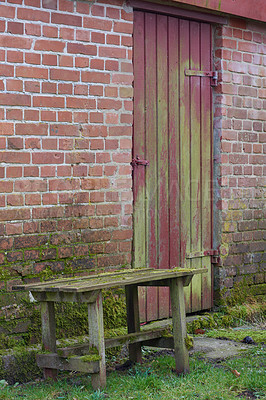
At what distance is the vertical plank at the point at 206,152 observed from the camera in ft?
21.6

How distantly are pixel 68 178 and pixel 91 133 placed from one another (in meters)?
0.44

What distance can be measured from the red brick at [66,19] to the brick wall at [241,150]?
1.85 metres

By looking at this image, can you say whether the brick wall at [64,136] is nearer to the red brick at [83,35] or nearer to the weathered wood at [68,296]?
the red brick at [83,35]

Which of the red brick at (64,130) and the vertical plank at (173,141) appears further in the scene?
the vertical plank at (173,141)

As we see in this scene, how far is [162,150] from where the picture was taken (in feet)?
20.3

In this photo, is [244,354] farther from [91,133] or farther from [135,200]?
[91,133]

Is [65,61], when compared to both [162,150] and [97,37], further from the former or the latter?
[162,150]

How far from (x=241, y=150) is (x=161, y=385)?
10.3ft

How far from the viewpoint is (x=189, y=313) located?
259 inches

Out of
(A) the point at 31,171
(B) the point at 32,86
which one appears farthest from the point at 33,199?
(B) the point at 32,86

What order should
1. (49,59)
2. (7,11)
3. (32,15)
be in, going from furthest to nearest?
1. (49,59)
2. (32,15)
3. (7,11)

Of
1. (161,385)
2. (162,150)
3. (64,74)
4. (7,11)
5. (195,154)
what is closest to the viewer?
(161,385)

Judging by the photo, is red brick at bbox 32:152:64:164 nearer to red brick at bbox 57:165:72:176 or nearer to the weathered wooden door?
red brick at bbox 57:165:72:176

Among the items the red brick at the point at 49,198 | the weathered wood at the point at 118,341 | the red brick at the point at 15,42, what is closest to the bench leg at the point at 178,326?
the weathered wood at the point at 118,341
